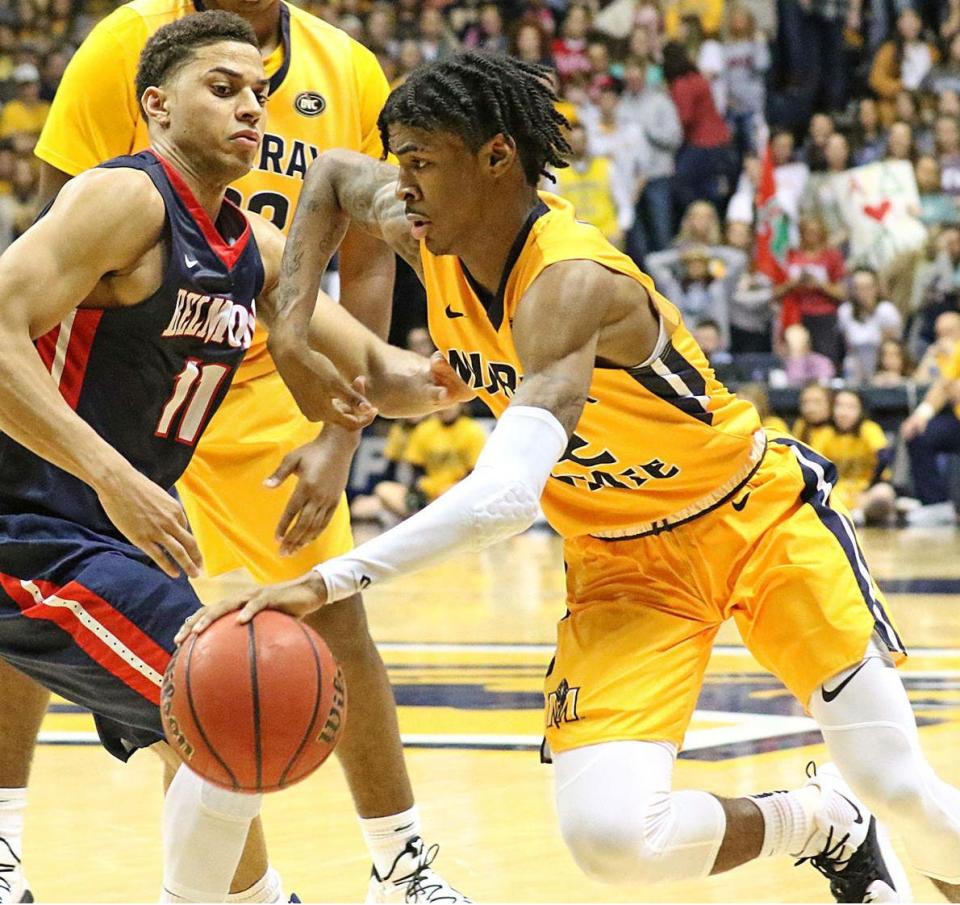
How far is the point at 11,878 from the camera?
13.8 feet

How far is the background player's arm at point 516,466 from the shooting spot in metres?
3.18

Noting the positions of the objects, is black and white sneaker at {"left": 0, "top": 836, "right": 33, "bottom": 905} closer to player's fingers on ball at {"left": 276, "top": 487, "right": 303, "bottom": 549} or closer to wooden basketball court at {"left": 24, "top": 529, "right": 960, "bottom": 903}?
wooden basketball court at {"left": 24, "top": 529, "right": 960, "bottom": 903}

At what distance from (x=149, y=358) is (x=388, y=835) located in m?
1.38

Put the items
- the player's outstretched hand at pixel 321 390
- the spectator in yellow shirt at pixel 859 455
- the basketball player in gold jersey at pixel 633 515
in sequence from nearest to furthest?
the basketball player in gold jersey at pixel 633 515
the player's outstretched hand at pixel 321 390
the spectator in yellow shirt at pixel 859 455

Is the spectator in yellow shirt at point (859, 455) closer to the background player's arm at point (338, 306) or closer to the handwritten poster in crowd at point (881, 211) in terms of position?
the handwritten poster in crowd at point (881, 211)

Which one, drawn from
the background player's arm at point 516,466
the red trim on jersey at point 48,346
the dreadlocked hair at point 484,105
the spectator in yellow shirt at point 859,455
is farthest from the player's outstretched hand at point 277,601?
the spectator in yellow shirt at point 859,455

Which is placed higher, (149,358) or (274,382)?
(149,358)

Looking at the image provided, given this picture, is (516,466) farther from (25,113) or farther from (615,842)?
(25,113)

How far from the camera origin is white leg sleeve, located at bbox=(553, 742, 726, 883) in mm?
3592

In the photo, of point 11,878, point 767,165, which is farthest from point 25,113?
point 11,878

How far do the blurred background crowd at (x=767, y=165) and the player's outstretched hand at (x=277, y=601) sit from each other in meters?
9.52

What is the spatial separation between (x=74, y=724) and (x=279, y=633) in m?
3.64

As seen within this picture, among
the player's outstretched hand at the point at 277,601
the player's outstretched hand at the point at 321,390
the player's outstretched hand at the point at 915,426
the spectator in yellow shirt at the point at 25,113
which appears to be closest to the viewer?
the player's outstretched hand at the point at 277,601

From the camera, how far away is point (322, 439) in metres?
4.05
